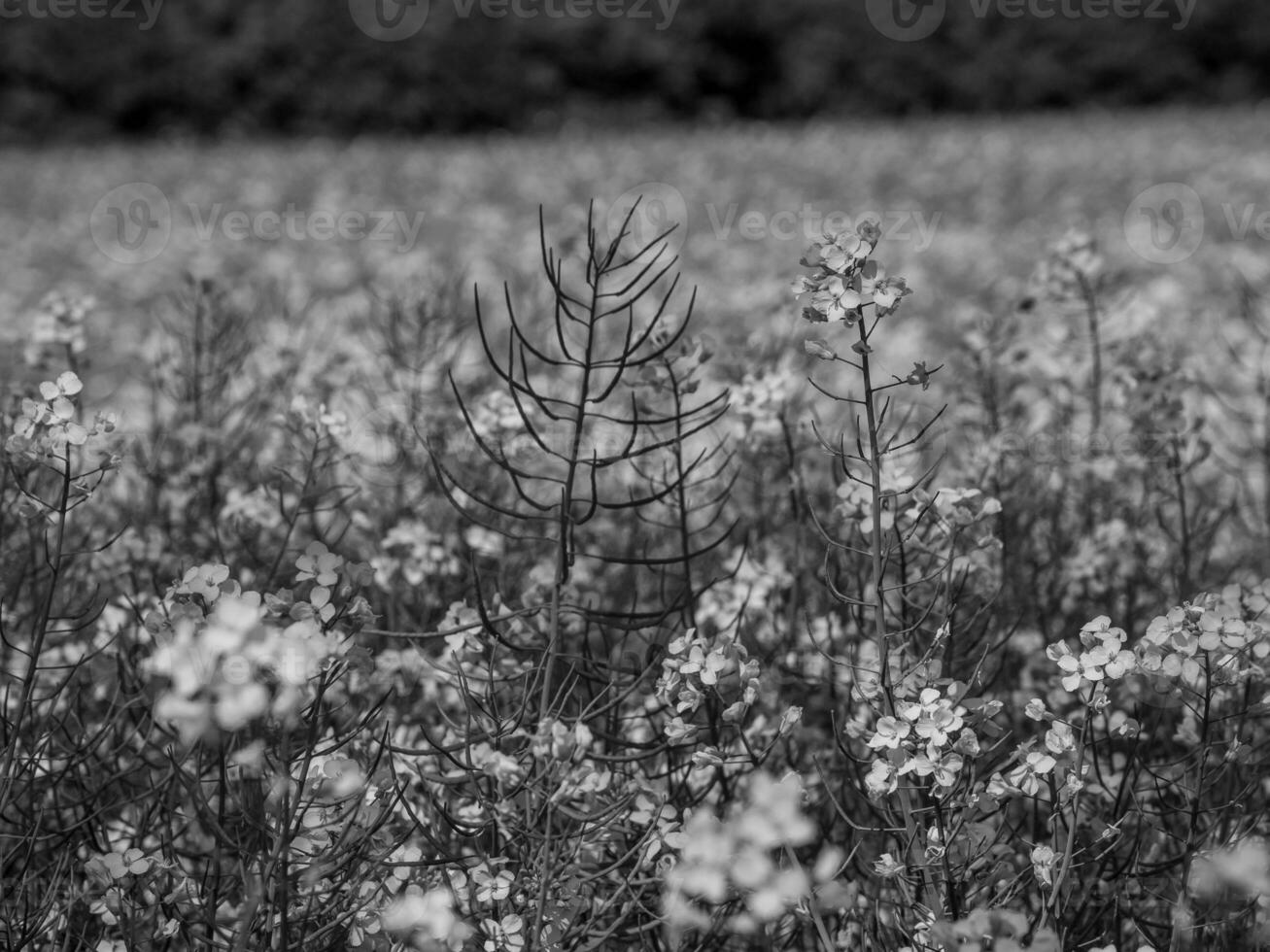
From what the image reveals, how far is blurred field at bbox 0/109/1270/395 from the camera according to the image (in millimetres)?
6375

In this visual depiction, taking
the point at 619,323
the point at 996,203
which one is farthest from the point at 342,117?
the point at 619,323

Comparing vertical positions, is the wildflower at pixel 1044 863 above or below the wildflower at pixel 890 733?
below

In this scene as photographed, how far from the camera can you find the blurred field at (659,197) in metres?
6.38

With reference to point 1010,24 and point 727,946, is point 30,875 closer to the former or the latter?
point 727,946

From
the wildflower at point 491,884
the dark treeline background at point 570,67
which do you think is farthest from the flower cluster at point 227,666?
the dark treeline background at point 570,67

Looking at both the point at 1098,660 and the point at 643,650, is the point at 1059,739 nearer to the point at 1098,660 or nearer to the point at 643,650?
the point at 1098,660

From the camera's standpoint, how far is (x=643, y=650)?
240cm

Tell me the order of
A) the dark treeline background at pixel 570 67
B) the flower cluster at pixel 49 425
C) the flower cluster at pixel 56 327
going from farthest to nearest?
the dark treeline background at pixel 570 67, the flower cluster at pixel 56 327, the flower cluster at pixel 49 425

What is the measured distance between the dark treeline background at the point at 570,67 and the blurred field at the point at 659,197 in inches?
105

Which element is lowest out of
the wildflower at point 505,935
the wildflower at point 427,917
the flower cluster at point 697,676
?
the wildflower at point 427,917

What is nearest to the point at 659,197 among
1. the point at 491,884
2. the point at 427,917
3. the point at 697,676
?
the point at 697,676

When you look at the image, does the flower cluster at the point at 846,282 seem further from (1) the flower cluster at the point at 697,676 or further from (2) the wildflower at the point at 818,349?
(1) the flower cluster at the point at 697,676

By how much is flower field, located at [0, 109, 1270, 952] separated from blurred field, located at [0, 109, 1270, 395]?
0.73 m

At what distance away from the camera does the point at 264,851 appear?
1366mm
